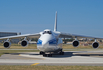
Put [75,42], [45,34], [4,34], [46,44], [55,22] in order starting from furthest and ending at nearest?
[4,34] → [55,22] → [75,42] → [45,34] → [46,44]

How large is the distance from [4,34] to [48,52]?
71.6 m

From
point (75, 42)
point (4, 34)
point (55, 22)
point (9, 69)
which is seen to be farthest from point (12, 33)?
point (9, 69)

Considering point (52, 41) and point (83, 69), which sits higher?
point (52, 41)

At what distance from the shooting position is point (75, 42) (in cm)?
2427

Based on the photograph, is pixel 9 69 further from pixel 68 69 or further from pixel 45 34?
pixel 45 34

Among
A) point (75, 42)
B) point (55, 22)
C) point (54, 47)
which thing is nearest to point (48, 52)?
point (54, 47)

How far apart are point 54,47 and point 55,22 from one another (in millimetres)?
13210

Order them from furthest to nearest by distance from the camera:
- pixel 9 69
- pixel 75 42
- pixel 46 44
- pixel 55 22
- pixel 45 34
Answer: pixel 55 22 → pixel 75 42 → pixel 45 34 → pixel 46 44 → pixel 9 69

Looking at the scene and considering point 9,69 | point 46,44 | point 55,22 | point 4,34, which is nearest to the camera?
point 9,69

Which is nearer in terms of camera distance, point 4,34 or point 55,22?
point 55,22

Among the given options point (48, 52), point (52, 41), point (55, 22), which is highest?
point (55, 22)

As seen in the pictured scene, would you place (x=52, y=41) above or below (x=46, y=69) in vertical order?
above

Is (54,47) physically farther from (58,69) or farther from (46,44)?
(58,69)

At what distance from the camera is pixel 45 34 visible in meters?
21.7
